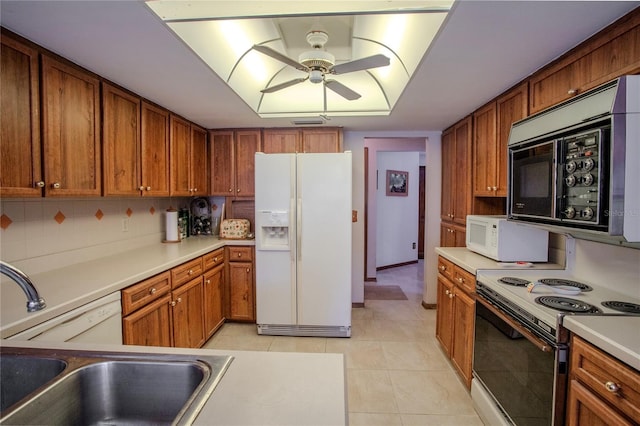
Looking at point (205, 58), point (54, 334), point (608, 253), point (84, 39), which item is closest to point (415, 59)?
point (205, 58)

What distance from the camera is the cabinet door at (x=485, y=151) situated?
97.8 inches

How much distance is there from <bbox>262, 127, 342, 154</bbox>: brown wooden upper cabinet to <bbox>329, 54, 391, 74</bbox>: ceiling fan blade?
1594 millimetres

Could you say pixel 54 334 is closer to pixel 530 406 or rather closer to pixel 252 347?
pixel 252 347

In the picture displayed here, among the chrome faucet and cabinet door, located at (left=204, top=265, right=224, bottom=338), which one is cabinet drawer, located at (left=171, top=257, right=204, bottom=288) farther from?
the chrome faucet

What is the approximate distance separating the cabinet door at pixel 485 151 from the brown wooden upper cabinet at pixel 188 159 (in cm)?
281

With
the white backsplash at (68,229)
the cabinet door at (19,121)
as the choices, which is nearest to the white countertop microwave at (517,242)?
the cabinet door at (19,121)

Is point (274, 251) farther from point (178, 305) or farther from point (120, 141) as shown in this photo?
point (120, 141)

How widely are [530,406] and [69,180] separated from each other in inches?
107

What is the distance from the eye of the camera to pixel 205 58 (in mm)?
1849

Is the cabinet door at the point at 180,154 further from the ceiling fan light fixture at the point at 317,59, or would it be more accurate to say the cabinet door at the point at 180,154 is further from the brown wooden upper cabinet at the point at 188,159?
the ceiling fan light fixture at the point at 317,59

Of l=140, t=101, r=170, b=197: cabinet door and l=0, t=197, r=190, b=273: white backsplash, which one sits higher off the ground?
l=140, t=101, r=170, b=197: cabinet door

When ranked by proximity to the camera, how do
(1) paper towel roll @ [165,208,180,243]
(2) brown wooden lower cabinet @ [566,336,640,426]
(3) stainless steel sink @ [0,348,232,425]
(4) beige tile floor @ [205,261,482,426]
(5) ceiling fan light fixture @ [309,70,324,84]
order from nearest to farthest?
(3) stainless steel sink @ [0,348,232,425]
(2) brown wooden lower cabinet @ [566,336,640,426]
(5) ceiling fan light fixture @ [309,70,324,84]
(4) beige tile floor @ [205,261,482,426]
(1) paper towel roll @ [165,208,180,243]

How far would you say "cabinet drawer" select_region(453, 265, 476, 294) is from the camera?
2.06 metres

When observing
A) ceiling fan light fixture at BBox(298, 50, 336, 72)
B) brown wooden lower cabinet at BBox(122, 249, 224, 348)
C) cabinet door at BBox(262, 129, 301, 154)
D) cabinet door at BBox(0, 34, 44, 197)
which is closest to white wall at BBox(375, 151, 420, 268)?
cabinet door at BBox(262, 129, 301, 154)
